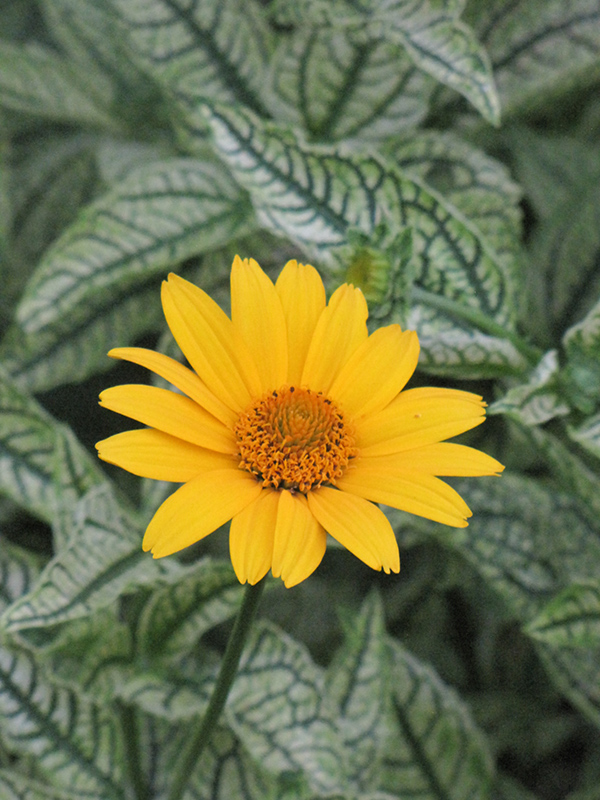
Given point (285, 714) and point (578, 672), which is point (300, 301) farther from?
point (578, 672)

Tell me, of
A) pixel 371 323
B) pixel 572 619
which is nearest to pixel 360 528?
pixel 371 323

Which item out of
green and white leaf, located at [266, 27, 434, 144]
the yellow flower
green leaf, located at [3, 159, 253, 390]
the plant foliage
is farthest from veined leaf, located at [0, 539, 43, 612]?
green and white leaf, located at [266, 27, 434, 144]

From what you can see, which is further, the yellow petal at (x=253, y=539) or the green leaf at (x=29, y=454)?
the green leaf at (x=29, y=454)

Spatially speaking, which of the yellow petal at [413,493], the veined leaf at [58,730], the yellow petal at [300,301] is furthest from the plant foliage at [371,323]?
the yellow petal at [413,493]

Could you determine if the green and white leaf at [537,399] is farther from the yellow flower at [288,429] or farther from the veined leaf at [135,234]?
the veined leaf at [135,234]

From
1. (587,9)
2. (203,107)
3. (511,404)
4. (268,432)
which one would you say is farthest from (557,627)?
(587,9)
